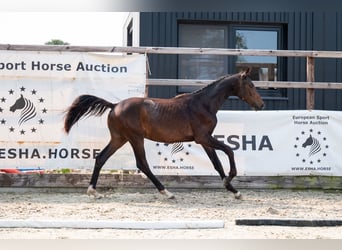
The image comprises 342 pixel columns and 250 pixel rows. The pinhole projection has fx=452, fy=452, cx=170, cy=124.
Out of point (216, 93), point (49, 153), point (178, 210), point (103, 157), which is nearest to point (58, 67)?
point (49, 153)

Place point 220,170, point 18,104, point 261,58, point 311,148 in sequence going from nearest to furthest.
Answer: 1. point 220,170
2. point 18,104
3. point 311,148
4. point 261,58

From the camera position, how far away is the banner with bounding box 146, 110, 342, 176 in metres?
7.15

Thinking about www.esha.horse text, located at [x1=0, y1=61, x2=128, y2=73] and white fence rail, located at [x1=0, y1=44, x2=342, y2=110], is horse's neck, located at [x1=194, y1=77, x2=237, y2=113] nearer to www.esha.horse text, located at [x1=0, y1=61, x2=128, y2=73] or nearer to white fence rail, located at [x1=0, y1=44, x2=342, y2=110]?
white fence rail, located at [x1=0, y1=44, x2=342, y2=110]

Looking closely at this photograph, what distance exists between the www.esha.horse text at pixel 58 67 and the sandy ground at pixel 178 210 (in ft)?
6.32

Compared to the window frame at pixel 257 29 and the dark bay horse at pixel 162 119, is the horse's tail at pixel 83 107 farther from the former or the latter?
the window frame at pixel 257 29

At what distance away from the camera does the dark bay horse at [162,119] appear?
20.8 ft

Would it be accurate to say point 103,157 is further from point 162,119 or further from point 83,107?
point 162,119

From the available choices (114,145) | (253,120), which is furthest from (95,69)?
(253,120)

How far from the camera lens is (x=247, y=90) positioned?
21.8 feet

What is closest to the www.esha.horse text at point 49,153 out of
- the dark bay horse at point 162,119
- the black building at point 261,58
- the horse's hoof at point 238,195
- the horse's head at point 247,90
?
the dark bay horse at point 162,119

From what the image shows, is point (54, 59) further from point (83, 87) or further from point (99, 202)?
point (99, 202)

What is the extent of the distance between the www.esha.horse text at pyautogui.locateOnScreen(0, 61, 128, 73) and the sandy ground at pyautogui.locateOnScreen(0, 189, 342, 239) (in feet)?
6.32

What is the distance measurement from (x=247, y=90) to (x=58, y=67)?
2.97 meters

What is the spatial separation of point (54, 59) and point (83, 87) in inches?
24.9
